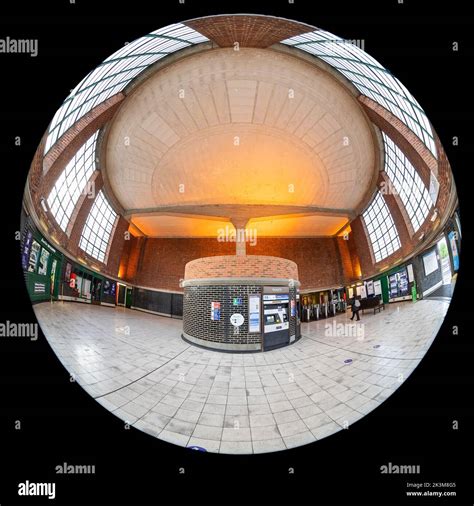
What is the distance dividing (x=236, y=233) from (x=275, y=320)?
0.65 meters

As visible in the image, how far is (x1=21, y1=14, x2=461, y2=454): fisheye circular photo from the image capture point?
1.69 metres

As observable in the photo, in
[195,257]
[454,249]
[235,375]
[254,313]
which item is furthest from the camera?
[454,249]

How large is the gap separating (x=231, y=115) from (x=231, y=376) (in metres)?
1.58

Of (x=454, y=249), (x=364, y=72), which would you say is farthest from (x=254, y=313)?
(x=364, y=72)

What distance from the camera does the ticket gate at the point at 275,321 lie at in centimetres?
177

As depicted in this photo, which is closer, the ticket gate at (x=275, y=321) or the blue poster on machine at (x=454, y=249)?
the ticket gate at (x=275, y=321)

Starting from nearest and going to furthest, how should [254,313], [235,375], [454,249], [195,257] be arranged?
1. [235,375]
2. [195,257]
3. [254,313]
4. [454,249]

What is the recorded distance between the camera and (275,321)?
1.84 m

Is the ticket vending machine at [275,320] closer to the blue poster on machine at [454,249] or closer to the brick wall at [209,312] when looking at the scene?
the brick wall at [209,312]

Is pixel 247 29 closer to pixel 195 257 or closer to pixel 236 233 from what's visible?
pixel 236 233
